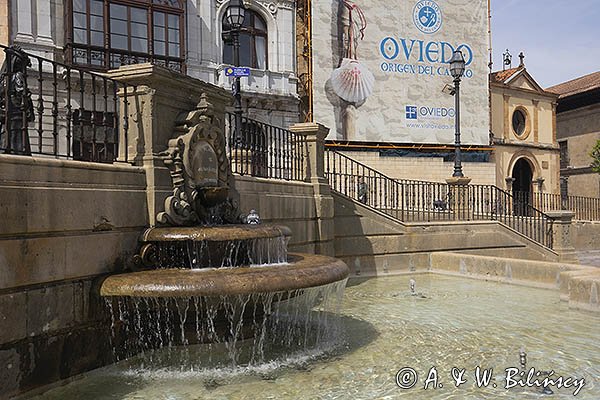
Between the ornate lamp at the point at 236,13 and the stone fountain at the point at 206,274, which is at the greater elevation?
the ornate lamp at the point at 236,13

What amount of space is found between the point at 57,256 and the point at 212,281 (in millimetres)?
1440

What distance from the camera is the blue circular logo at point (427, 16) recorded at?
25.5 m

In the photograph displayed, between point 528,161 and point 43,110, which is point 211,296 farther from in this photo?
point 528,161

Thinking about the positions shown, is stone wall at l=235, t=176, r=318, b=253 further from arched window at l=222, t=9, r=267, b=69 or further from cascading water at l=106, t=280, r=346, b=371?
arched window at l=222, t=9, r=267, b=69

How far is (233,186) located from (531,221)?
1209 centimetres

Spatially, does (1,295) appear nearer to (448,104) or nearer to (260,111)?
(260,111)

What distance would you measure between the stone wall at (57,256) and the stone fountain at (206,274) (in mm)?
254

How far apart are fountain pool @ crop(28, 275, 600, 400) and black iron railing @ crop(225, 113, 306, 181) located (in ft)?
9.40

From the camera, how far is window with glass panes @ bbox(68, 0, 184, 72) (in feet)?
59.9

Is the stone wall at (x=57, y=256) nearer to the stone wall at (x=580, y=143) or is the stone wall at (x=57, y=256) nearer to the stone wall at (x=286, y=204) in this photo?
the stone wall at (x=286, y=204)

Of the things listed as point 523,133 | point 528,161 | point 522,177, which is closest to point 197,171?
point 523,133

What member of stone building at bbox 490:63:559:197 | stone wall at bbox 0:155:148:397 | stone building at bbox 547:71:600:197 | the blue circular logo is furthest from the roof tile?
stone wall at bbox 0:155:148:397

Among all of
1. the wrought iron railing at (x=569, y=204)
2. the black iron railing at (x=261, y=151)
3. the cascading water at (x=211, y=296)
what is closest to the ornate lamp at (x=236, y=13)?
the black iron railing at (x=261, y=151)

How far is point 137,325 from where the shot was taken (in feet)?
19.3
